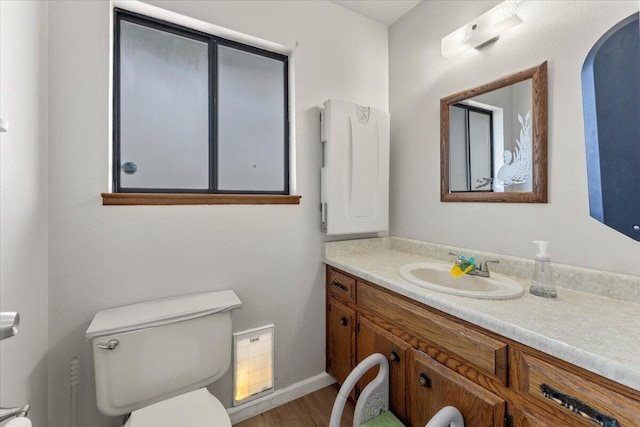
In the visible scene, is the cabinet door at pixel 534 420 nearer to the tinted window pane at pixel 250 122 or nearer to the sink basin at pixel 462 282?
the sink basin at pixel 462 282

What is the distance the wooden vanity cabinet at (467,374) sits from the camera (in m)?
0.71

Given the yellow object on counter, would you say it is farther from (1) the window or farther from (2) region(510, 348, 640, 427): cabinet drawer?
(1) the window

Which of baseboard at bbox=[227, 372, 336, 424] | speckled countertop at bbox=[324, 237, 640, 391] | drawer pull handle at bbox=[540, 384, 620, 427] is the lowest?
baseboard at bbox=[227, 372, 336, 424]

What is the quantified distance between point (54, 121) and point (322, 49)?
60.0 inches

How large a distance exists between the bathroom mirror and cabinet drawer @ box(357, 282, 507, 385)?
0.75 m

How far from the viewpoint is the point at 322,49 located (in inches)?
73.1

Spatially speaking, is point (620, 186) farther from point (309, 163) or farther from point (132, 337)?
point (132, 337)

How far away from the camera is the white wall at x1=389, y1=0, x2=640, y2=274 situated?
1147 mm

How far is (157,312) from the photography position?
4.10ft

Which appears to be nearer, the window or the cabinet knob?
the cabinet knob

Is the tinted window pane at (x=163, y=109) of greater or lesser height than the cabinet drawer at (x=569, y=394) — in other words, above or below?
above

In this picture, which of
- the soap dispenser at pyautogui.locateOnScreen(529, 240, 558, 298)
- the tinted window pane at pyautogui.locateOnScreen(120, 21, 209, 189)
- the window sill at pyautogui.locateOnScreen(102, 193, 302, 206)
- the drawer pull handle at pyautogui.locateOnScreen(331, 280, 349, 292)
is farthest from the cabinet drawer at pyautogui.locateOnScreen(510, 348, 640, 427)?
the tinted window pane at pyautogui.locateOnScreen(120, 21, 209, 189)

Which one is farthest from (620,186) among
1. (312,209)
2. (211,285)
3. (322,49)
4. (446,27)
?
(211,285)

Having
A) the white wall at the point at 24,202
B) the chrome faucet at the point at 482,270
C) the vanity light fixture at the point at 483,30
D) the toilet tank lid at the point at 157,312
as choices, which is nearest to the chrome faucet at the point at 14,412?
the white wall at the point at 24,202
